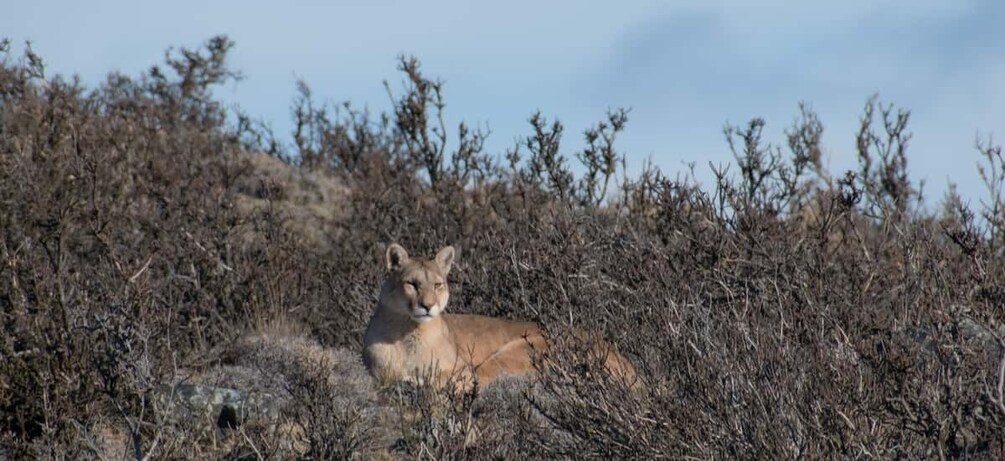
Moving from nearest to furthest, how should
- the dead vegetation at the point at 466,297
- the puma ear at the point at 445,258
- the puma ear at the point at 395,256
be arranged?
the dead vegetation at the point at 466,297 < the puma ear at the point at 395,256 < the puma ear at the point at 445,258

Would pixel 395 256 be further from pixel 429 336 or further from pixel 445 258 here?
pixel 429 336

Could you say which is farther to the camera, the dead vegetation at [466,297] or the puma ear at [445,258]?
the puma ear at [445,258]

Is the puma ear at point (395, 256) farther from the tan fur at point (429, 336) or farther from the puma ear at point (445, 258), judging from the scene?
the puma ear at point (445, 258)

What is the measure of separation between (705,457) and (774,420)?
38 centimetres

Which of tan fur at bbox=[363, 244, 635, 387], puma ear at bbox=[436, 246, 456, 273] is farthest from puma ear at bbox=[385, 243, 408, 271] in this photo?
puma ear at bbox=[436, 246, 456, 273]

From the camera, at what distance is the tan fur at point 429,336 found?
1081 centimetres

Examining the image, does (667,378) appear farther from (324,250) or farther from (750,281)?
(324,250)

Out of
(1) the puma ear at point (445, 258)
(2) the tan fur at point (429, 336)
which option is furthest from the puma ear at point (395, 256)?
(1) the puma ear at point (445, 258)

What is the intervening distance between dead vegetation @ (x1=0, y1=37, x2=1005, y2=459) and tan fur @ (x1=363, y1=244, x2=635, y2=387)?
0.34 meters

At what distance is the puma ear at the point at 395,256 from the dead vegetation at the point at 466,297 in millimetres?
815

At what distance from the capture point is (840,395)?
6.82m

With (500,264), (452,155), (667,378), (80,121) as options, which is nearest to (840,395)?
(667,378)

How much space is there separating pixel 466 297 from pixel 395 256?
184cm

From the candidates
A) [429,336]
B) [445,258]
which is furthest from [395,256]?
[429,336]
